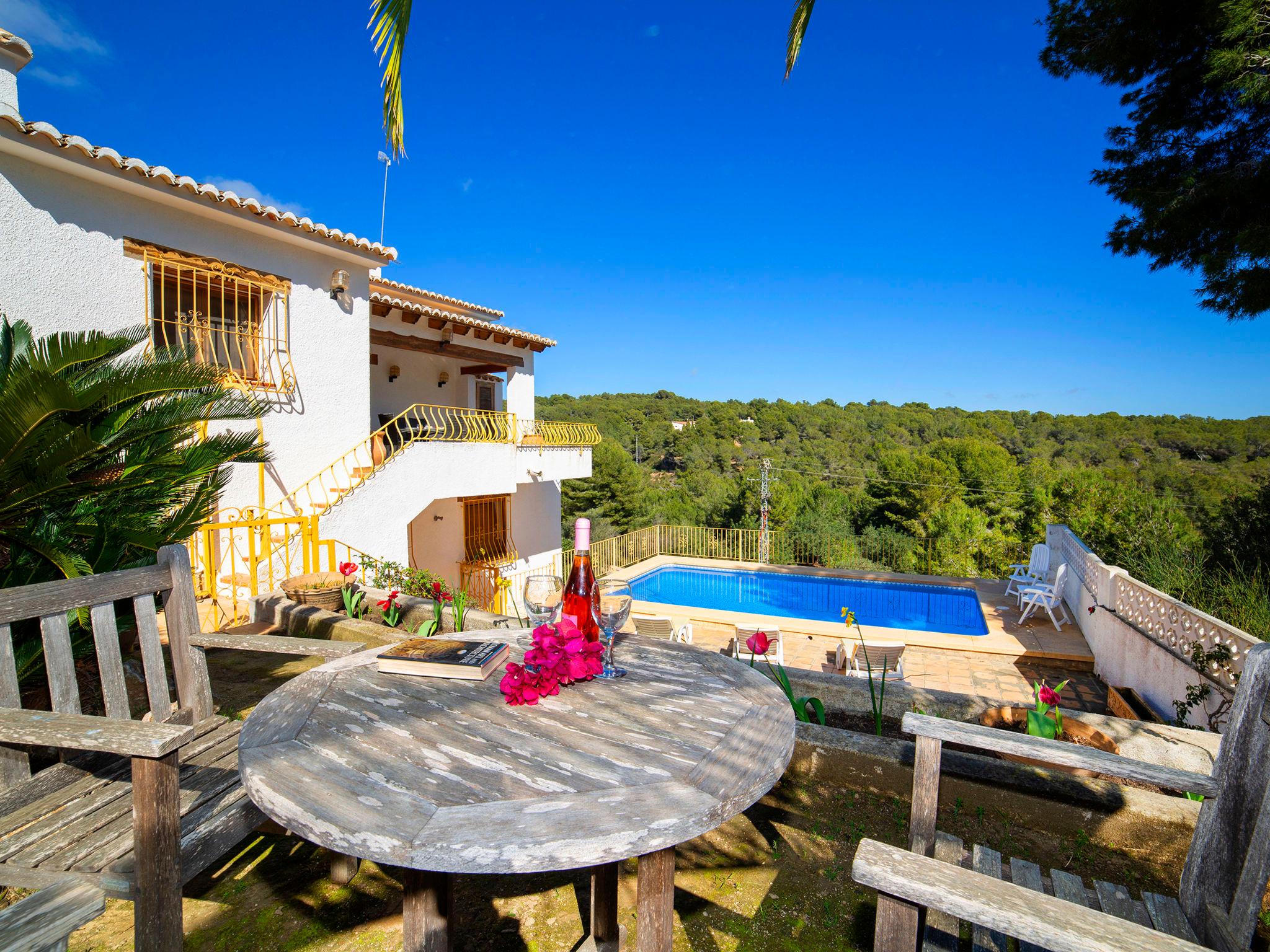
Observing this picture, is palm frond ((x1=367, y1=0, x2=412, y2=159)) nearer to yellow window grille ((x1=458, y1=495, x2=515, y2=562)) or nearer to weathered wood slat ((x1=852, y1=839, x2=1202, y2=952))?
weathered wood slat ((x1=852, y1=839, x2=1202, y2=952))

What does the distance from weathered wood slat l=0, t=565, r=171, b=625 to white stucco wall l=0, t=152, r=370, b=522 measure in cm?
463

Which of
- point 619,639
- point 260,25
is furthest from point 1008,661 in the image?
point 260,25

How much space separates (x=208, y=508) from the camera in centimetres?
291

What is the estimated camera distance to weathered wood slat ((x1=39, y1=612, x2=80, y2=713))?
5.38ft

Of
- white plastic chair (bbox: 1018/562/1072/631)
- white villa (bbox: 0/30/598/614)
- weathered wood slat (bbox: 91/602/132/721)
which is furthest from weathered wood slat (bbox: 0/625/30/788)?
white plastic chair (bbox: 1018/562/1072/631)

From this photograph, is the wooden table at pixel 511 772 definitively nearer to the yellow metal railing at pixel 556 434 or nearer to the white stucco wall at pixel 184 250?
the white stucco wall at pixel 184 250

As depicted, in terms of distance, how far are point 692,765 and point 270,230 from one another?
7657 mm

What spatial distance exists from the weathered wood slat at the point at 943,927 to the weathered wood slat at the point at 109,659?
7.19 feet

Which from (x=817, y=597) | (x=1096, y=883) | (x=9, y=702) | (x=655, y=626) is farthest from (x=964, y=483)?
(x=9, y=702)

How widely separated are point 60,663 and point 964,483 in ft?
92.8

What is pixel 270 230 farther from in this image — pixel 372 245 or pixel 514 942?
pixel 514 942

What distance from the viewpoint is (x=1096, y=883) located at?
132 cm

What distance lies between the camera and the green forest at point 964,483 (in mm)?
6531

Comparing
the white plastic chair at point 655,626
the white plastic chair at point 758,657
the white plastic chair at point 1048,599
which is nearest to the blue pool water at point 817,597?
the white plastic chair at point 1048,599
